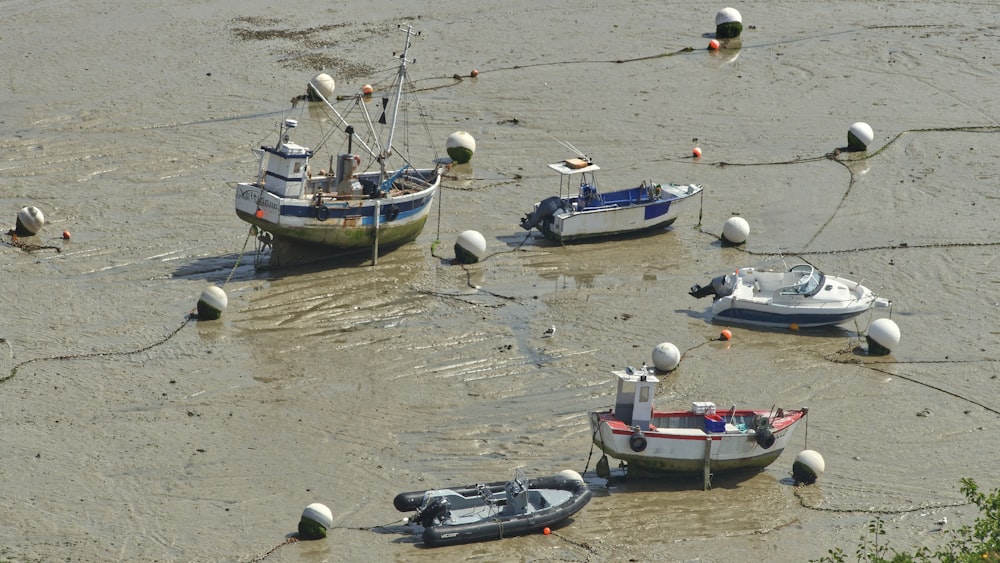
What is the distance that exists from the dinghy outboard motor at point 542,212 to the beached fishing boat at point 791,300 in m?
4.55

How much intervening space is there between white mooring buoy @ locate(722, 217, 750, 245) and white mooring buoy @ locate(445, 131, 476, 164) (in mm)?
7007

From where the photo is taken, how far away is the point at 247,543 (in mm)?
21547

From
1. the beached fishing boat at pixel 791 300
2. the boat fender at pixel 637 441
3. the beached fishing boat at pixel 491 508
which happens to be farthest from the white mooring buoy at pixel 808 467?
the beached fishing boat at pixel 791 300

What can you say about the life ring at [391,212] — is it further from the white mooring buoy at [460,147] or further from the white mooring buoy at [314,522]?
the white mooring buoy at [314,522]

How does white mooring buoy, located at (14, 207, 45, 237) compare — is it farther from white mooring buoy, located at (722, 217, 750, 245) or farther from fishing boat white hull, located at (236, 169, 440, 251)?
white mooring buoy, located at (722, 217, 750, 245)

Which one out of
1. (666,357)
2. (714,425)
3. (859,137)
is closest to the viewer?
(714,425)

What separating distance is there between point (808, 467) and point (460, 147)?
15370 millimetres

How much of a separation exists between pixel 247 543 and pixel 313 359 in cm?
656

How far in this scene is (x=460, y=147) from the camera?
121ft

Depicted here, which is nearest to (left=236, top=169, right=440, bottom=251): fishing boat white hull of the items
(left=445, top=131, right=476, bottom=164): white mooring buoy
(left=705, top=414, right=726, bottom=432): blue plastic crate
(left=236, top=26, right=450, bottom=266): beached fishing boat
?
(left=236, top=26, right=450, bottom=266): beached fishing boat

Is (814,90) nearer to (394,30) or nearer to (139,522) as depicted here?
(394,30)

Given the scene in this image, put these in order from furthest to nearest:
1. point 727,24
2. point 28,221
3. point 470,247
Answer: point 727,24 → point 470,247 → point 28,221

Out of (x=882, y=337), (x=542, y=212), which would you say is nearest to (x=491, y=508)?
(x=882, y=337)

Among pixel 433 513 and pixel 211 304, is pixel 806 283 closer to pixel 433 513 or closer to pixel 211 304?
pixel 433 513
